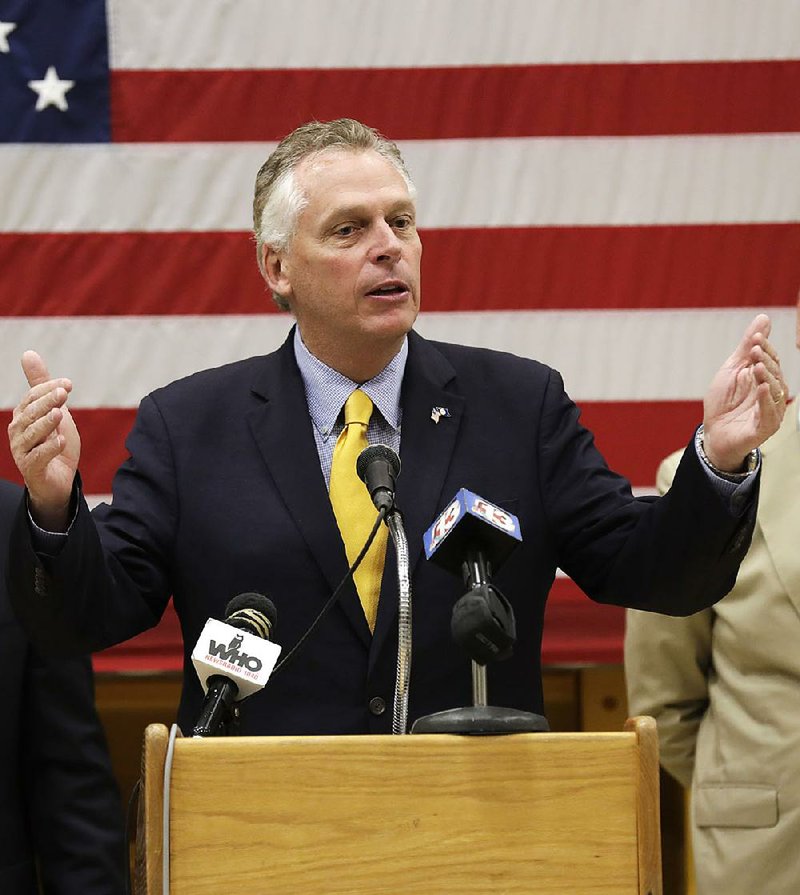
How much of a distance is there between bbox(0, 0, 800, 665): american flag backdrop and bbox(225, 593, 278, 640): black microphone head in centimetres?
170

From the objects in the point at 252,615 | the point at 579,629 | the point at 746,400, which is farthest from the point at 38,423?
the point at 579,629

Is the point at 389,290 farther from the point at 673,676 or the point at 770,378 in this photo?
the point at 673,676

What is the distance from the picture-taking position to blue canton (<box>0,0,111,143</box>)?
126 inches

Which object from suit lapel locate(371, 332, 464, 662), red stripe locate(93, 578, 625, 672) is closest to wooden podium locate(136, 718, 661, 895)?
suit lapel locate(371, 332, 464, 662)

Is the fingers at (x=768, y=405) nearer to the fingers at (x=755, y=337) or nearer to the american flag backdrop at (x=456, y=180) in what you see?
the fingers at (x=755, y=337)

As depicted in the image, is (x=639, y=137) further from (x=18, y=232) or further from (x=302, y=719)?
(x=302, y=719)

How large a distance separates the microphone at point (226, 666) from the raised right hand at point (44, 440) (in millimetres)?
340

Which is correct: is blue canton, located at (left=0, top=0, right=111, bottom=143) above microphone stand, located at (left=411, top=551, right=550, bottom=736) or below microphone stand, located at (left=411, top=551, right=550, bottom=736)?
above

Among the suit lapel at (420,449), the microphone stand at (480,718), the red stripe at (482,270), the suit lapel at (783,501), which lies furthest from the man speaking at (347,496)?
the red stripe at (482,270)

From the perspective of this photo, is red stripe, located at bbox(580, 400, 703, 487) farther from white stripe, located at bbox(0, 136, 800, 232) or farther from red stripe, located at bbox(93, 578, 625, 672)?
white stripe, located at bbox(0, 136, 800, 232)

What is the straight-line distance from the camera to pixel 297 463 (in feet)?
6.79

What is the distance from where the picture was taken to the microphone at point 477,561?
1.46 meters

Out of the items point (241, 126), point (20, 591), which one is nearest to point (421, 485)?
point (20, 591)

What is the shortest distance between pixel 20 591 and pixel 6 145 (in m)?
1.70
